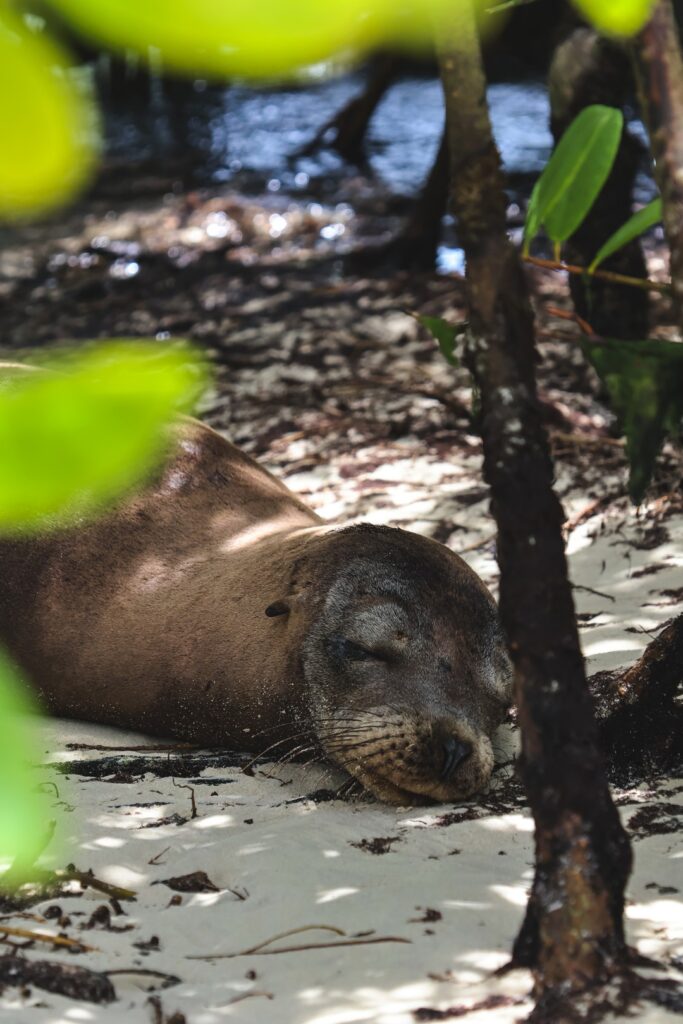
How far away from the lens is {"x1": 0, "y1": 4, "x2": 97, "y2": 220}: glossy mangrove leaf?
0.38 meters

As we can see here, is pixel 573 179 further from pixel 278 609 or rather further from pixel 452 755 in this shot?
pixel 278 609

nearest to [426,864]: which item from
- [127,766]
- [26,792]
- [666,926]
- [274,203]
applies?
[666,926]

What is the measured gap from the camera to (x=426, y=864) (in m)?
2.37

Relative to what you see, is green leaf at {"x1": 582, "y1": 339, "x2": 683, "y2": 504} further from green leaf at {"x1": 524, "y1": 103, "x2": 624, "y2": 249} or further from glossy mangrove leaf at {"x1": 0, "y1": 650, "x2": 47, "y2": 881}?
glossy mangrove leaf at {"x1": 0, "y1": 650, "x2": 47, "y2": 881}

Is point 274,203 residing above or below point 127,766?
above

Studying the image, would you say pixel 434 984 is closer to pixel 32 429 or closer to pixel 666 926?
pixel 666 926

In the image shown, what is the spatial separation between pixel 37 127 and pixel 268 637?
2.86m

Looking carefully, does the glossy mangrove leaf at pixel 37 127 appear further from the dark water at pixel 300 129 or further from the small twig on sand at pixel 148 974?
the dark water at pixel 300 129

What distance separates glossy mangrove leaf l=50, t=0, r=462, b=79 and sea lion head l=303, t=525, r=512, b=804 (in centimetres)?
251

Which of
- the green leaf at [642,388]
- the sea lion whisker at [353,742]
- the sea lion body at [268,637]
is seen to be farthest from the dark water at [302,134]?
the green leaf at [642,388]

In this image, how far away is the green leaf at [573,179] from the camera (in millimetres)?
2158

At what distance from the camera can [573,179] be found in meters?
2.17

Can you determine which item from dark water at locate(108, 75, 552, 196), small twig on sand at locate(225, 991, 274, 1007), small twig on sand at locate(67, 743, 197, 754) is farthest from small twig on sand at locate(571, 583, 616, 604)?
dark water at locate(108, 75, 552, 196)

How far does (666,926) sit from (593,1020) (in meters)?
0.42
